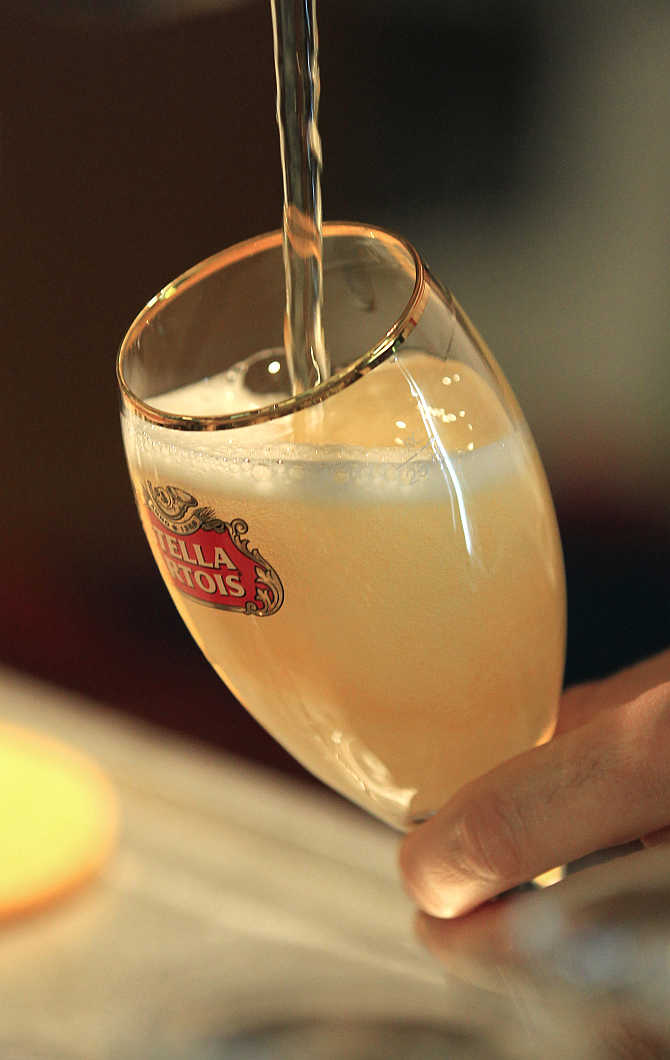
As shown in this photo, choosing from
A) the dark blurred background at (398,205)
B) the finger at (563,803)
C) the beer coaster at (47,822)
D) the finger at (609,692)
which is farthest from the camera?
the dark blurred background at (398,205)

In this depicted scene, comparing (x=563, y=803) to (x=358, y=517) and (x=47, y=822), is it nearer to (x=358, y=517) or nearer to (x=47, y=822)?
(x=358, y=517)

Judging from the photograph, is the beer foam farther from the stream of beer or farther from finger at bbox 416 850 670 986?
finger at bbox 416 850 670 986

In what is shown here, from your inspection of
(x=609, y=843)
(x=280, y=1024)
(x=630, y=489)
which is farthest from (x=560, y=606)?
(x=630, y=489)

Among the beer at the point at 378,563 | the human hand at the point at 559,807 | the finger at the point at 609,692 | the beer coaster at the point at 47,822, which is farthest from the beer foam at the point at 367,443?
the beer coaster at the point at 47,822

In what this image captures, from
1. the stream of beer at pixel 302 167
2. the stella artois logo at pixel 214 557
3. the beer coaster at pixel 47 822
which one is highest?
the stream of beer at pixel 302 167

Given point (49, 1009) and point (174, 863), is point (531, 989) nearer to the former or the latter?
point (49, 1009)

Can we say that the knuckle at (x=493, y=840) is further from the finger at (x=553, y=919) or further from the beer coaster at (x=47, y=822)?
the beer coaster at (x=47, y=822)
